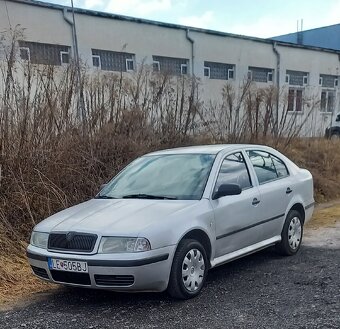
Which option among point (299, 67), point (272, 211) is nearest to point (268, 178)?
point (272, 211)

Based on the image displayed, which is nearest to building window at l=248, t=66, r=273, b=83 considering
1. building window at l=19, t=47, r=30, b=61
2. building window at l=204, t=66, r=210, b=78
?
building window at l=204, t=66, r=210, b=78

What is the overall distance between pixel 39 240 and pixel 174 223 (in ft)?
4.67

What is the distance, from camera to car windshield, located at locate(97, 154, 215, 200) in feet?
16.7

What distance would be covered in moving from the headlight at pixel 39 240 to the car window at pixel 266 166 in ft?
8.81

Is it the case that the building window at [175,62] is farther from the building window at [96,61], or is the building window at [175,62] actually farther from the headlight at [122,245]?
the headlight at [122,245]

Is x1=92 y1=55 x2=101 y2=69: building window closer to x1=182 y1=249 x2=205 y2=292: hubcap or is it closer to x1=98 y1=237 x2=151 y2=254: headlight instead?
x1=182 y1=249 x2=205 y2=292: hubcap

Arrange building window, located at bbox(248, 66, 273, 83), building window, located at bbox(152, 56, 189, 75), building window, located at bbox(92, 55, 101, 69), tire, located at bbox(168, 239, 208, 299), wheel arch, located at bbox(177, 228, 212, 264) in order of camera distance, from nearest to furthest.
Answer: tire, located at bbox(168, 239, 208, 299), wheel arch, located at bbox(177, 228, 212, 264), building window, located at bbox(92, 55, 101, 69), building window, located at bbox(152, 56, 189, 75), building window, located at bbox(248, 66, 273, 83)

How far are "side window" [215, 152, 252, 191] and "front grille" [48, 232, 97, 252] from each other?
163cm

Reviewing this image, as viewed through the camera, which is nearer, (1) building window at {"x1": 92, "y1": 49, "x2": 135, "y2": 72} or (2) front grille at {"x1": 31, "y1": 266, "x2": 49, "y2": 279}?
(2) front grille at {"x1": 31, "y1": 266, "x2": 49, "y2": 279}

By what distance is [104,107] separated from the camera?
8758mm

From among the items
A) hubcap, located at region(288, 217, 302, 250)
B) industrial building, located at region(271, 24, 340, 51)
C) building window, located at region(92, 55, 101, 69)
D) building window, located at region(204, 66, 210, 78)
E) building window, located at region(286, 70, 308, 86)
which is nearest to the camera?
hubcap, located at region(288, 217, 302, 250)

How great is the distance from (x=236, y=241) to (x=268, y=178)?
119 centimetres

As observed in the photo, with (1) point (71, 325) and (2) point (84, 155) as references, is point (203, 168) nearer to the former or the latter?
(1) point (71, 325)

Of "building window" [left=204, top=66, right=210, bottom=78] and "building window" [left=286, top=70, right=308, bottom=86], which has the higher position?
"building window" [left=204, top=66, right=210, bottom=78]
